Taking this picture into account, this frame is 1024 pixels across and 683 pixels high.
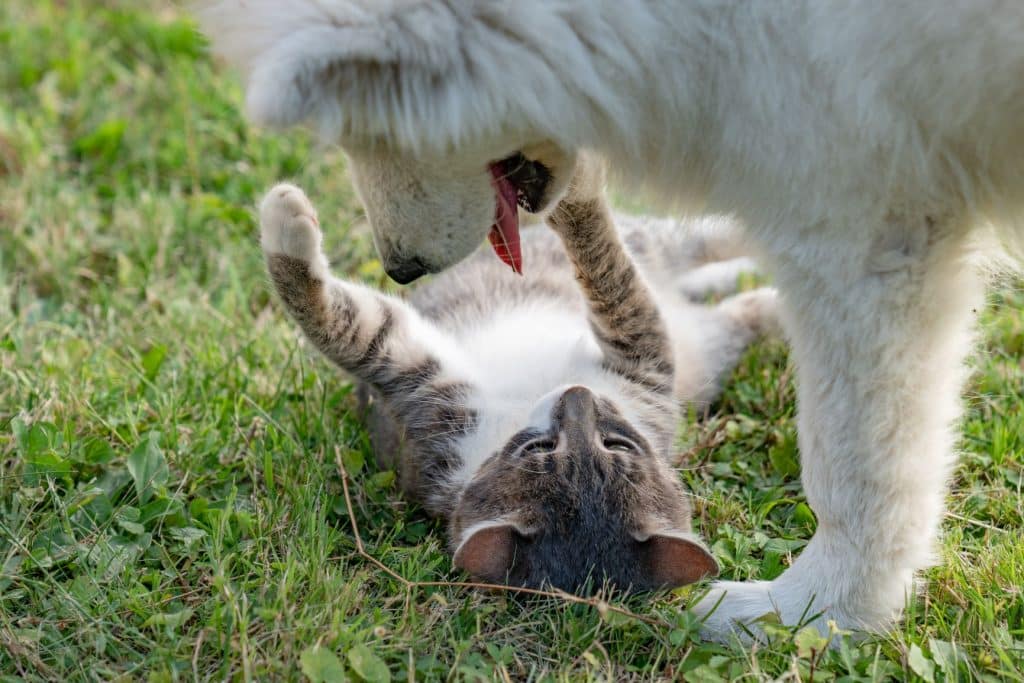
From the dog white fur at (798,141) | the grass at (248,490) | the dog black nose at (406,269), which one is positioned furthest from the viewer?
the dog black nose at (406,269)

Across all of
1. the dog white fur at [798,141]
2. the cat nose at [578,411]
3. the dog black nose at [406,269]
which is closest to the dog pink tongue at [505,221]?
the dog white fur at [798,141]

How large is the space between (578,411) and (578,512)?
1.11 feet

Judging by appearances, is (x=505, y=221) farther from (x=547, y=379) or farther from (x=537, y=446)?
(x=547, y=379)

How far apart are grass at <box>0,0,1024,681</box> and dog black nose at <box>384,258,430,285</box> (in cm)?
70

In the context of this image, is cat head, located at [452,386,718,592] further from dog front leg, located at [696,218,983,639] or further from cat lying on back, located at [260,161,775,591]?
dog front leg, located at [696,218,983,639]

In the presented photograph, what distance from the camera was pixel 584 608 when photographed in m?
2.77

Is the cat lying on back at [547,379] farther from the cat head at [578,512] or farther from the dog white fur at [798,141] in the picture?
the dog white fur at [798,141]

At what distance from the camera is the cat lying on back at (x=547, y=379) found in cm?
293

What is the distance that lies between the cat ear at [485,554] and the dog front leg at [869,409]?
54 cm

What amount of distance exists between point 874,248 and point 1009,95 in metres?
0.41

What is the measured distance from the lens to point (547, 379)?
3693 mm

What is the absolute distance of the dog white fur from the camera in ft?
7.14

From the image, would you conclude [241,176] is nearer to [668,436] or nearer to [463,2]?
[668,436]

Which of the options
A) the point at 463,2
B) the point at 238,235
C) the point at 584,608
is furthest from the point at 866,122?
the point at 238,235
